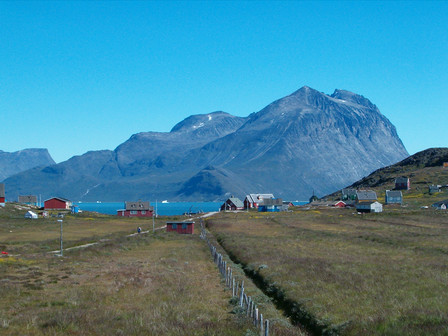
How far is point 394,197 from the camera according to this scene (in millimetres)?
152750

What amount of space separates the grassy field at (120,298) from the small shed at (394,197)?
117876mm

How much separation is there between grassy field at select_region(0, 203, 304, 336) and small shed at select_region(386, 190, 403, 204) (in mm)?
117876

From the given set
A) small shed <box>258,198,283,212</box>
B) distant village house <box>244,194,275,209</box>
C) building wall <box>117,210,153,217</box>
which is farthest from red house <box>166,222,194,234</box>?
distant village house <box>244,194,275,209</box>

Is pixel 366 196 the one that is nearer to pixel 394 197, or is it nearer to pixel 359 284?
pixel 394 197

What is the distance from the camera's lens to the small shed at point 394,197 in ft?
497

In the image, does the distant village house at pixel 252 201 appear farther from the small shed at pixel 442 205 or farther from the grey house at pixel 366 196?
the small shed at pixel 442 205

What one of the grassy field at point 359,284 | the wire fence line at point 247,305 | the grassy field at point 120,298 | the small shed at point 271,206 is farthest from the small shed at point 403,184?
the wire fence line at point 247,305

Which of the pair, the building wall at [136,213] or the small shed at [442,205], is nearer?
the small shed at [442,205]

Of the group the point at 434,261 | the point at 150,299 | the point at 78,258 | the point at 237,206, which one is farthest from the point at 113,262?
the point at 237,206

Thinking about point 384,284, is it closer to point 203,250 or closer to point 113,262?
point 113,262

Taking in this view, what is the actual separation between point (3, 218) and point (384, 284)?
96000 mm

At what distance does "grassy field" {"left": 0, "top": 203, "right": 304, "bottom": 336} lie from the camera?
1927 centimetres

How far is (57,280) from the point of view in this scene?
102 ft

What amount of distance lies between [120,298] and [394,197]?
139651 millimetres
